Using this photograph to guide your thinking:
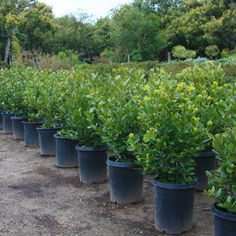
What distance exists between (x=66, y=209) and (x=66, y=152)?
→ 1924mm

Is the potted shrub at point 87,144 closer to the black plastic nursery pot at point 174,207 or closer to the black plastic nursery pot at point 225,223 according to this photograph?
the black plastic nursery pot at point 174,207

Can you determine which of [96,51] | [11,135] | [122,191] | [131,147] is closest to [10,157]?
[11,135]

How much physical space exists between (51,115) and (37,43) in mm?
25459

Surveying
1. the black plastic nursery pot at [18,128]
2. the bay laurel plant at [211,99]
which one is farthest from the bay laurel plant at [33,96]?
the bay laurel plant at [211,99]

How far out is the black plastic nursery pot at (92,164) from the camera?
5.86 m

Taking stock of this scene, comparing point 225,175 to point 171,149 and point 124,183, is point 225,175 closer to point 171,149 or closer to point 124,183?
point 171,149

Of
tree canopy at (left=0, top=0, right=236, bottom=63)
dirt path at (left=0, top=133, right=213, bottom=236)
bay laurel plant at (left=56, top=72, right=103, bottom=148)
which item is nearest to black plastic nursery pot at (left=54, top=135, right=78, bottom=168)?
dirt path at (left=0, top=133, right=213, bottom=236)

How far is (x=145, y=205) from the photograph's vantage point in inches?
199

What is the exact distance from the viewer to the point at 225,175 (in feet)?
11.0

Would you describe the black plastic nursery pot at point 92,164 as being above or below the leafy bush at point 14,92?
below

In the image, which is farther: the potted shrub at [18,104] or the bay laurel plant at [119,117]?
the potted shrub at [18,104]

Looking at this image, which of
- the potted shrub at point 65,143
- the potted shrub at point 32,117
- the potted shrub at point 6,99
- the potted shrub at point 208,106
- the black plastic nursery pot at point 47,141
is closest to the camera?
the potted shrub at point 208,106

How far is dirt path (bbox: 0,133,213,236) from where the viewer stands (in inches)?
173

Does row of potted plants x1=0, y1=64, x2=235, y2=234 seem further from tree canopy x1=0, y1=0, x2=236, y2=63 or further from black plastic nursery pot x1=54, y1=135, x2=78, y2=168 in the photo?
tree canopy x1=0, y1=0, x2=236, y2=63
